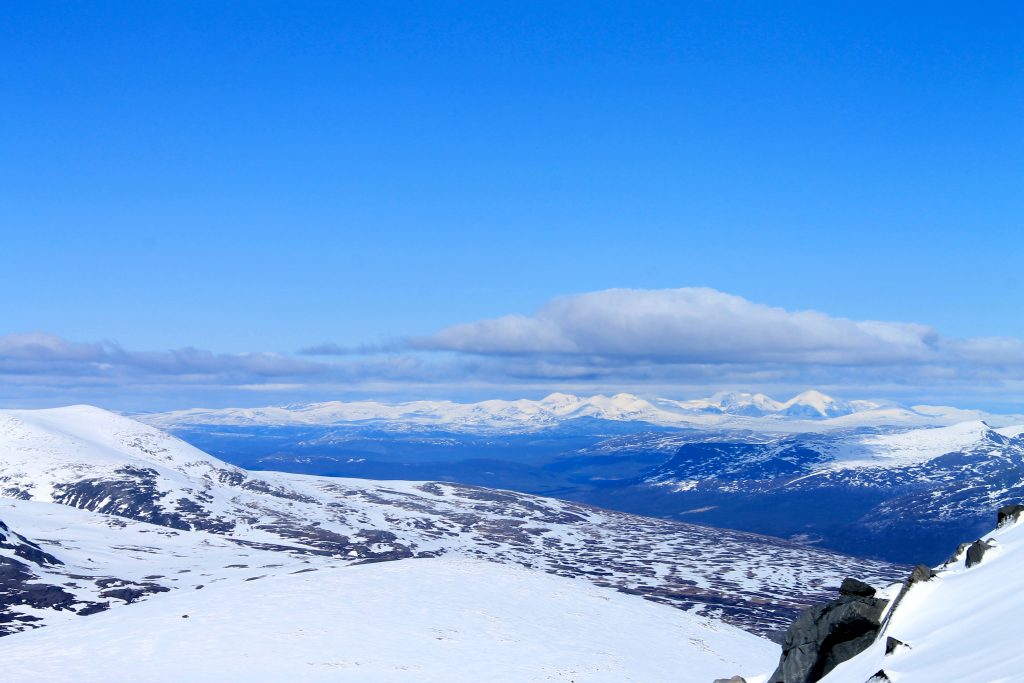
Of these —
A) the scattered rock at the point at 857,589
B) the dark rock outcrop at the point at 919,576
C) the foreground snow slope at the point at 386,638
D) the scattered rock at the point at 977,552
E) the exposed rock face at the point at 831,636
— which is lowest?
the foreground snow slope at the point at 386,638

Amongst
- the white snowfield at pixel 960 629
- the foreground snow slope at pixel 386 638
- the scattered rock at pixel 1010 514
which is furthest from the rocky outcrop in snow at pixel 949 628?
the foreground snow slope at pixel 386 638

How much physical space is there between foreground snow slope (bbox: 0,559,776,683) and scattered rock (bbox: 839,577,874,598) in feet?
91.0

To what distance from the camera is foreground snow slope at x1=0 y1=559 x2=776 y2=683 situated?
50.7 m

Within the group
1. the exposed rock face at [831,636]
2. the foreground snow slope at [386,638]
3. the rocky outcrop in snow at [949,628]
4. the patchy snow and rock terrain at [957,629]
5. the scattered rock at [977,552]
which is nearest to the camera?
the patchy snow and rock terrain at [957,629]

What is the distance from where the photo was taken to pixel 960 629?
21.0 metres

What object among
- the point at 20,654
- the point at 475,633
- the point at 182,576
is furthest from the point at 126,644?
the point at 182,576

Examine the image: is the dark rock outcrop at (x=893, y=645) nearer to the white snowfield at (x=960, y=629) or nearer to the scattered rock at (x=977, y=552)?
the white snowfield at (x=960, y=629)

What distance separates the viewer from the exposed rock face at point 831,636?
86.2 feet

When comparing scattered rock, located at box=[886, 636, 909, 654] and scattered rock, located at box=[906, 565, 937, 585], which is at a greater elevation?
scattered rock, located at box=[906, 565, 937, 585]

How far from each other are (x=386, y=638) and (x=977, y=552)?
142 ft

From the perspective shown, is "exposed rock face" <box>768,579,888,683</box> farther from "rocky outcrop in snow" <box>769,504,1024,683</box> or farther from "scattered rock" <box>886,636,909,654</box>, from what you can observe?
"scattered rock" <box>886,636,909,654</box>

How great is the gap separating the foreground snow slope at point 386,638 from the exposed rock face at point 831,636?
1083 inches

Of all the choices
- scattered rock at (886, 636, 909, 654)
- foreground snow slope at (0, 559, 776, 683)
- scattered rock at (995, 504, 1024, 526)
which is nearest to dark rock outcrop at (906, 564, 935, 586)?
scattered rock at (886, 636, 909, 654)

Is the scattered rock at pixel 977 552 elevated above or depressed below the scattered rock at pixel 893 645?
above
